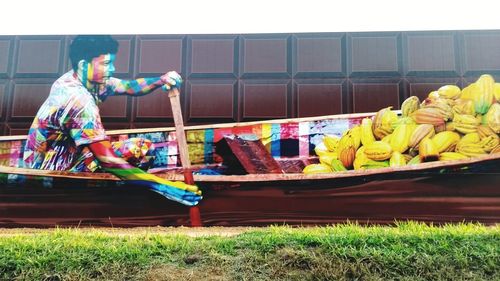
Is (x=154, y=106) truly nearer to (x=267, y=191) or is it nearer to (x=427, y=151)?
(x=267, y=191)

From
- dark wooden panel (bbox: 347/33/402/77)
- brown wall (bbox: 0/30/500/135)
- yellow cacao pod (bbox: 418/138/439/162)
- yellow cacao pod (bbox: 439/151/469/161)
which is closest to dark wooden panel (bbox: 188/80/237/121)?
brown wall (bbox: 0/30/500/135)

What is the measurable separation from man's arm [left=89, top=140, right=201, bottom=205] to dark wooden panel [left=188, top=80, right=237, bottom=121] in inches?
41.8

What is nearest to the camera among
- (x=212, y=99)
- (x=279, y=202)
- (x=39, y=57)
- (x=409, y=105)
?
(x=279, y=202)

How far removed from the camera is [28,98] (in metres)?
8.33

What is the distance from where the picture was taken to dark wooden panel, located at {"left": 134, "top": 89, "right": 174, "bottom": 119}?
8258 millimetres

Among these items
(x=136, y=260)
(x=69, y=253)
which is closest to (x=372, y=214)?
(x=136, y=260)

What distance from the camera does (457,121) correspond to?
7820 millimetres

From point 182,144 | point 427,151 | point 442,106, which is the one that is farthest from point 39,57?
point 442,106

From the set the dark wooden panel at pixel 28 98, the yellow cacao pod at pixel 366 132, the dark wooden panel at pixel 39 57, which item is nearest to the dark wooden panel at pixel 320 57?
the yellow cacao pod at pixel 366 132

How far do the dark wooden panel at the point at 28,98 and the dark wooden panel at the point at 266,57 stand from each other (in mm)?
3003

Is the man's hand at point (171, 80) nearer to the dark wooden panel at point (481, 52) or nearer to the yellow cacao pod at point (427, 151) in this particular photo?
the yellow cacao pod at point (427, 151)

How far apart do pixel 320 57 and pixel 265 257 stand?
11.4ft

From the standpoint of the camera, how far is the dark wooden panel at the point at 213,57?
8.34 meters

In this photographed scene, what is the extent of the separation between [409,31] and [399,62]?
1.66 feet
